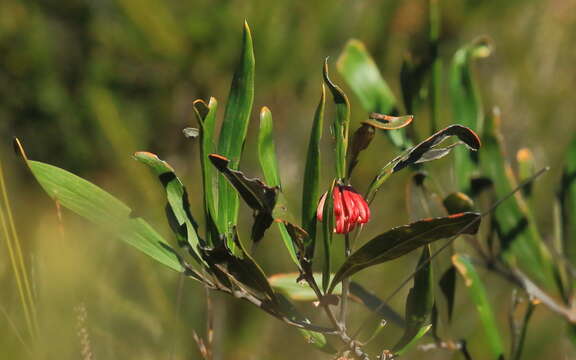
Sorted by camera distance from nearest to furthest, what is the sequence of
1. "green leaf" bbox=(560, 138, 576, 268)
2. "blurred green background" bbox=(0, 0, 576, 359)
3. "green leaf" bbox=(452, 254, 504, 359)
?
"green leaf" bbox=(452, 254, 504, 359), "green leaf" bbox=(560, 138, 576, 268), "blurred green background" bbox=(0, 0, 576, 359)

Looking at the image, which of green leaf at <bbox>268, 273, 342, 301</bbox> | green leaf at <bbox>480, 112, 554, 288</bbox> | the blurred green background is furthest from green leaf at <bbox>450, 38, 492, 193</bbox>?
the blurred green background

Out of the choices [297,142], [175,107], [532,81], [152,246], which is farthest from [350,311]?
[532,81]

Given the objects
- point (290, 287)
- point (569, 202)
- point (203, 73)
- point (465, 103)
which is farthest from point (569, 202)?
point (203, 73)

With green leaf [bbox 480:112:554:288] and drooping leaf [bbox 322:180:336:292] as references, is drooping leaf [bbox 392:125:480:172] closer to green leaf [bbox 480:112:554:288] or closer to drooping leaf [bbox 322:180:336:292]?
drooping leaf [bbox 322:180:336:292]

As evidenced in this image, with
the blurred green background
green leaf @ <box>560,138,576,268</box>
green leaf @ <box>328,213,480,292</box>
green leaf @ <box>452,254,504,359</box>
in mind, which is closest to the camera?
green leaf @ <box>328,213,480,292</box>

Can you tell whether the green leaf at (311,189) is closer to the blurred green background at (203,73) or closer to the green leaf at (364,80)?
the green leaf at (364,80)

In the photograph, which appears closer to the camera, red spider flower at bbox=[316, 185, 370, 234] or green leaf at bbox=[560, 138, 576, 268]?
red spider flower at bbox=[316, 185, 370, 234]

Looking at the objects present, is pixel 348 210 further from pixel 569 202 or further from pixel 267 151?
pixel 569 202
